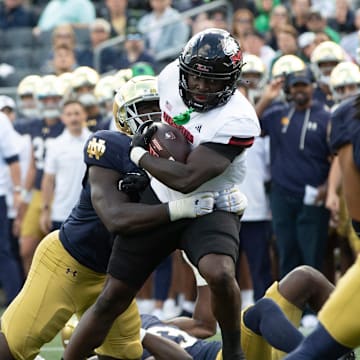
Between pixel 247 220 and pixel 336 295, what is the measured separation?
15.4ft

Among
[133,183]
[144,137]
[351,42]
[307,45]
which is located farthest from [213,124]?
[351,42]

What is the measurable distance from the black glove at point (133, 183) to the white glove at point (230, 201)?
35 centimetres

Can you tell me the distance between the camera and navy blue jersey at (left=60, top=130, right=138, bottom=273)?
16.6 ft

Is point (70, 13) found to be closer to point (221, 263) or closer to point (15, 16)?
point (15, 16)

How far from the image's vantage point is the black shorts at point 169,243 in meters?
4.77

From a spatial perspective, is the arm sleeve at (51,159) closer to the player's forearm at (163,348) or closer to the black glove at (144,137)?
the player's forearm at (163,348)

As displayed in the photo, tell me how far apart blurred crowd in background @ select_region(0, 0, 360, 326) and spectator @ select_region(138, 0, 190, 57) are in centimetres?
2

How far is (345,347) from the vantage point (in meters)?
4.09

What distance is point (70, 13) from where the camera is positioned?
41.8 feet

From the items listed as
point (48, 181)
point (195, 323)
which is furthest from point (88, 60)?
point (195, 323)

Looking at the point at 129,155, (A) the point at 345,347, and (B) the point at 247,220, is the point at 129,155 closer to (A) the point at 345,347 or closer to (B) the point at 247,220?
(A) the point at 345,347

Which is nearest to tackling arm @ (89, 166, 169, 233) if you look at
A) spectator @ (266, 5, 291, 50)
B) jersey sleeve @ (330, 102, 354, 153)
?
jersey sleeve @ (330, 102, 354, 153)

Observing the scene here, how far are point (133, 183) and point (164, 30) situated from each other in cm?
707

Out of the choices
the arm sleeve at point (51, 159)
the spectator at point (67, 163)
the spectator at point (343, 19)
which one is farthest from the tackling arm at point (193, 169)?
the spectator at point (343, 19)
